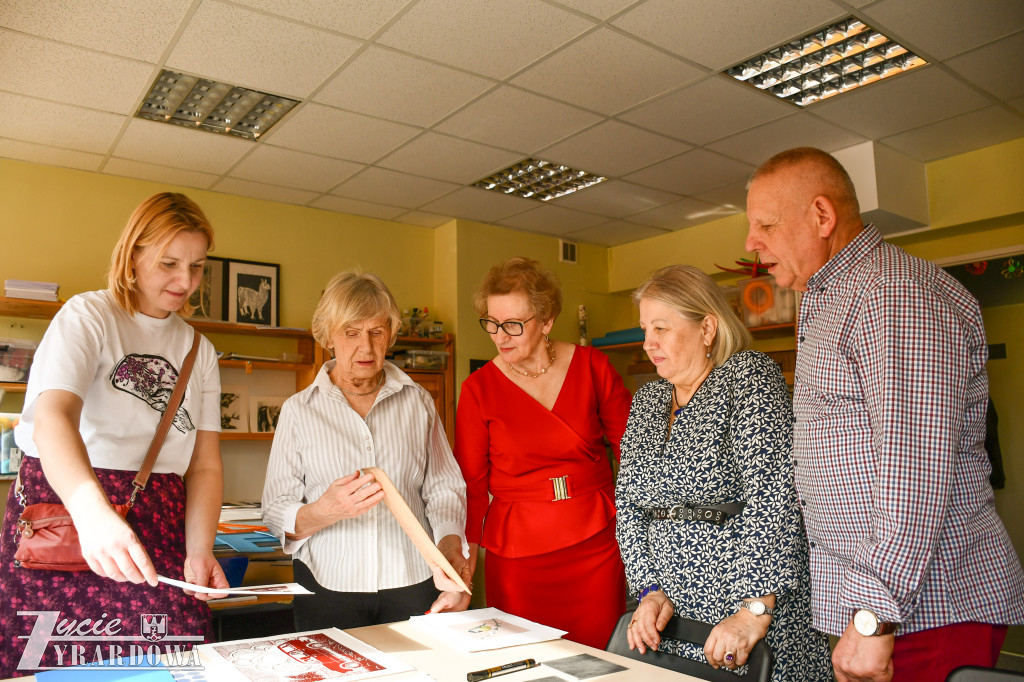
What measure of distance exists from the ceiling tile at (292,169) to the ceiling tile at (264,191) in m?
0.09

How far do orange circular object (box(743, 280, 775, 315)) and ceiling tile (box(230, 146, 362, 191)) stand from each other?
2983 mm

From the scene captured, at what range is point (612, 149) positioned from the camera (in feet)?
15.3

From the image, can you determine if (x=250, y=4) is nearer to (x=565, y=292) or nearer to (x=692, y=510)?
(x=692, y=510)

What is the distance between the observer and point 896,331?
1509 mm

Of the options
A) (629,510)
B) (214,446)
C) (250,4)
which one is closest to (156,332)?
(214,446)

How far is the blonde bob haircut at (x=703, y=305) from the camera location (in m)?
1.96

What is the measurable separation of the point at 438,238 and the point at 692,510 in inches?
191

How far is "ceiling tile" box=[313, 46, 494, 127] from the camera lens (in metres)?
3.55

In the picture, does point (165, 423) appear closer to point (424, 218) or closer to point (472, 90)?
point (472, 90)

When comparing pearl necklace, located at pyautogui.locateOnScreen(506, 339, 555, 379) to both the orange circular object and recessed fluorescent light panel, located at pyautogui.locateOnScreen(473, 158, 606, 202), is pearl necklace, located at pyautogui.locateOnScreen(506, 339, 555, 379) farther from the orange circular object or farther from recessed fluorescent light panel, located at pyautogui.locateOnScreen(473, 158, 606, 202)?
the orange circular object

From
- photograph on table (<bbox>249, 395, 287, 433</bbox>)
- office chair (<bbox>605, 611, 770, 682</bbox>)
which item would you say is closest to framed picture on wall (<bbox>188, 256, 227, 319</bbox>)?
photograph on table (<bbox>249, 395, 287, 433</bbox>)

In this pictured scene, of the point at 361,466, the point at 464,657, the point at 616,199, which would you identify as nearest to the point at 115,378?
the point at 361,466

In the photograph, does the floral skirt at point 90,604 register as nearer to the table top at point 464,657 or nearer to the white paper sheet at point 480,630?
the table top at point 464,657

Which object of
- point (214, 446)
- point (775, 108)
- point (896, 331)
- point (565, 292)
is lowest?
point (214, 446)
